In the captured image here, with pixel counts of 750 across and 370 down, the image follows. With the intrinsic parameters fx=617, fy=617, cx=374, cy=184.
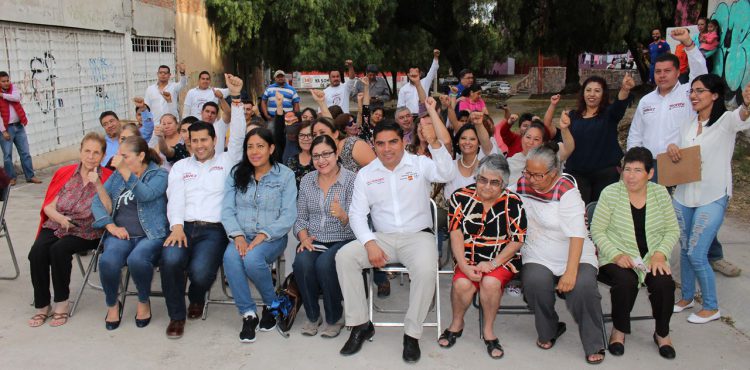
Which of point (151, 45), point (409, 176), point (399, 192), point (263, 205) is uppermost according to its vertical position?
point (151, 45)

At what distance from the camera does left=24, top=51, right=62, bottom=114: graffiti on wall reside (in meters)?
10.5

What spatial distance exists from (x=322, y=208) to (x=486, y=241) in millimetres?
1192

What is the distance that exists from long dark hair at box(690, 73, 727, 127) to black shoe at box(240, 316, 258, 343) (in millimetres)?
3508

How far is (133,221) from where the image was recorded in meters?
4.49

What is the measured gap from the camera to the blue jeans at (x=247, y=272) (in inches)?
167

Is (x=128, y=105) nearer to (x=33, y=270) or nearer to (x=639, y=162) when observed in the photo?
(x=33, y=270)

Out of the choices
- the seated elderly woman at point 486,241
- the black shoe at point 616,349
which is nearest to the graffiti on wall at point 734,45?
the black shoe at point 616,349

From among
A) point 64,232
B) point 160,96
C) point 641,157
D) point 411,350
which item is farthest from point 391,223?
point 160,96

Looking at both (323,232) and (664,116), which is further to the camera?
(664,116)

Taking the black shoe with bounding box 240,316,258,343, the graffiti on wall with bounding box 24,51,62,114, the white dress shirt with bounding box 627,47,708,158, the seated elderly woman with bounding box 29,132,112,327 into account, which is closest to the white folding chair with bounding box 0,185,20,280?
the seated elderly woman with bounding box 29,132,112,327

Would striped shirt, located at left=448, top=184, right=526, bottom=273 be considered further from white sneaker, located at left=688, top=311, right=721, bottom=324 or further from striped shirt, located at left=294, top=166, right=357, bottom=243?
white sneaker, located at left=688, top=311, right=721, bottom=324

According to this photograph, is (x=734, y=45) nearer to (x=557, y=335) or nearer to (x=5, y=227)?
(x=557, y=335)

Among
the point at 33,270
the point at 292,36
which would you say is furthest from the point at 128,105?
the point at 33,270

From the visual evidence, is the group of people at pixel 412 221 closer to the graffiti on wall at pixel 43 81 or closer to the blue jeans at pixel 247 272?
the blue jeans at pixel 247 272
